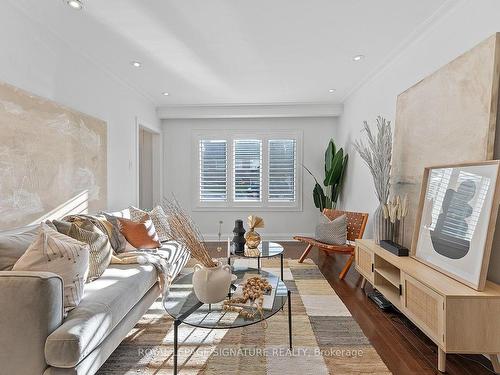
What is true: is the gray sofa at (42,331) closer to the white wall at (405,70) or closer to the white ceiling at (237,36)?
the white ceiling at (237,36)

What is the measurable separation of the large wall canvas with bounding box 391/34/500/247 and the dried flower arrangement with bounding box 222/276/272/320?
159cm

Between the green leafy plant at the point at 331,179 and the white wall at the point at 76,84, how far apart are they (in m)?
3.15

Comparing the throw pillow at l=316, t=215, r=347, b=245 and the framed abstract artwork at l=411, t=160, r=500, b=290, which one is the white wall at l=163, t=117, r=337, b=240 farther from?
the framed abstract artwork at l=411, t=160, r=500, b=290

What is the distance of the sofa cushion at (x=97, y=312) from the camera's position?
137 cm

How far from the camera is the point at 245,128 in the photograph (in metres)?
5.44

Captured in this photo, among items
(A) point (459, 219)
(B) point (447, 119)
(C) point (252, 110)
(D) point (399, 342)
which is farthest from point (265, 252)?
(C) point (252, 110)

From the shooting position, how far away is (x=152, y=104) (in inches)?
197

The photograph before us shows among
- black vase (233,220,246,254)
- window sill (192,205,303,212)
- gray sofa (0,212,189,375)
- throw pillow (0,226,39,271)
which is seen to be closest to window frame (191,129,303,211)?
window sill (192,205,303,212)

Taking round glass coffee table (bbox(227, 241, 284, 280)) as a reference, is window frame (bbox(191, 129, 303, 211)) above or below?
above

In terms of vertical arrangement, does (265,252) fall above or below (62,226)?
below

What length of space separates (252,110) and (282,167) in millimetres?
1212

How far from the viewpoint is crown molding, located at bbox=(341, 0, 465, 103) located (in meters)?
2.20

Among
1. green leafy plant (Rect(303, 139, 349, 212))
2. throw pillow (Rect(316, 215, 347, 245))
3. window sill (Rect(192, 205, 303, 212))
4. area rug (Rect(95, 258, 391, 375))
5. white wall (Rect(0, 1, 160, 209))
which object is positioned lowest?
area rug (Rect(95, 258, 391, 375))

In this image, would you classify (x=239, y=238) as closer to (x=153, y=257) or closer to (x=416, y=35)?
(x=153, y=257)
